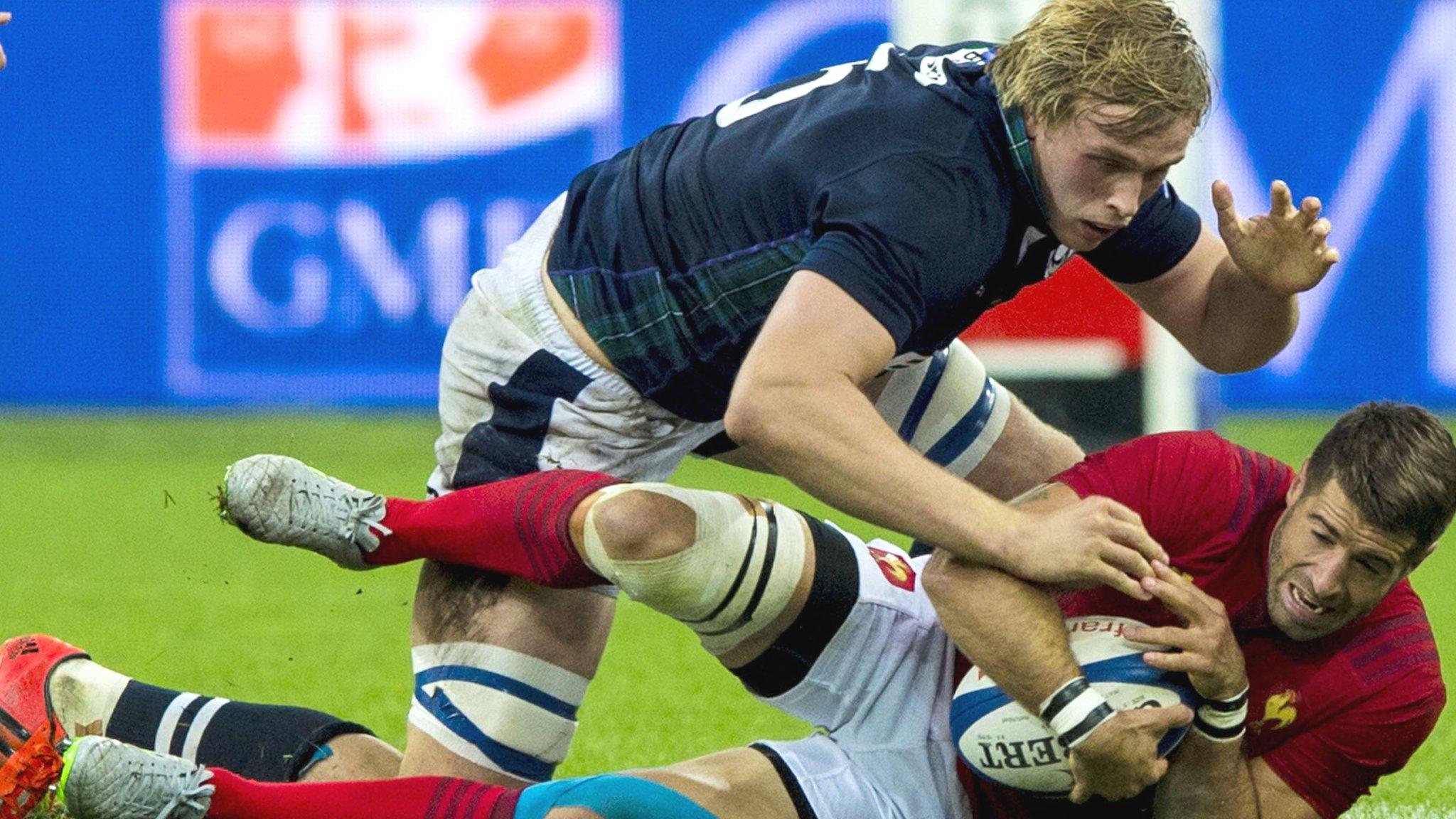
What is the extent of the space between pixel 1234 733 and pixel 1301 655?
189 mm

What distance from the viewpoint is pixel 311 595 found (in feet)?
20.4

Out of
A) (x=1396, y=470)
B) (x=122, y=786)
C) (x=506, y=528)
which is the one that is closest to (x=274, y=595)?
(x=506, y=528)

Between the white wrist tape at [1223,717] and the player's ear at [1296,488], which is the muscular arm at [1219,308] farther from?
the white wrist tape at [1223,717]

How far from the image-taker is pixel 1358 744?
122 inches

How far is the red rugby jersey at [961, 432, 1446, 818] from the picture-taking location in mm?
3096

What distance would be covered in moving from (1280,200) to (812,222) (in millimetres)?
871

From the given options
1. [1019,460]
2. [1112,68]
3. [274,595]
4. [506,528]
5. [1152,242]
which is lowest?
[274,595]

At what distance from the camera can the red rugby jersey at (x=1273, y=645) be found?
3096 mm

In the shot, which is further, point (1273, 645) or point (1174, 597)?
point (1273, 645)

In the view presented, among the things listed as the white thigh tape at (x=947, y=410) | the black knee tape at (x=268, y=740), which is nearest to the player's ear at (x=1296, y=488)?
the white thigh tape at (x=947, y=410)

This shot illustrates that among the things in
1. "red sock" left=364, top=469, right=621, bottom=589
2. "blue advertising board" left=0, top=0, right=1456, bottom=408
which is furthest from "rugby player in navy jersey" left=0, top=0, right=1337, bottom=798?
"blue advertising board" left=0, top=0, right=1456, bottom=408

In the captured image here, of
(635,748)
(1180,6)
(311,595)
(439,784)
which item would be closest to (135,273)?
(311,595)

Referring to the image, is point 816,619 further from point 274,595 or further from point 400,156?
point 400,156

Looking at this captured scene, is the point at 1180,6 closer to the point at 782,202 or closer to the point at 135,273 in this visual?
the point at 782,202
